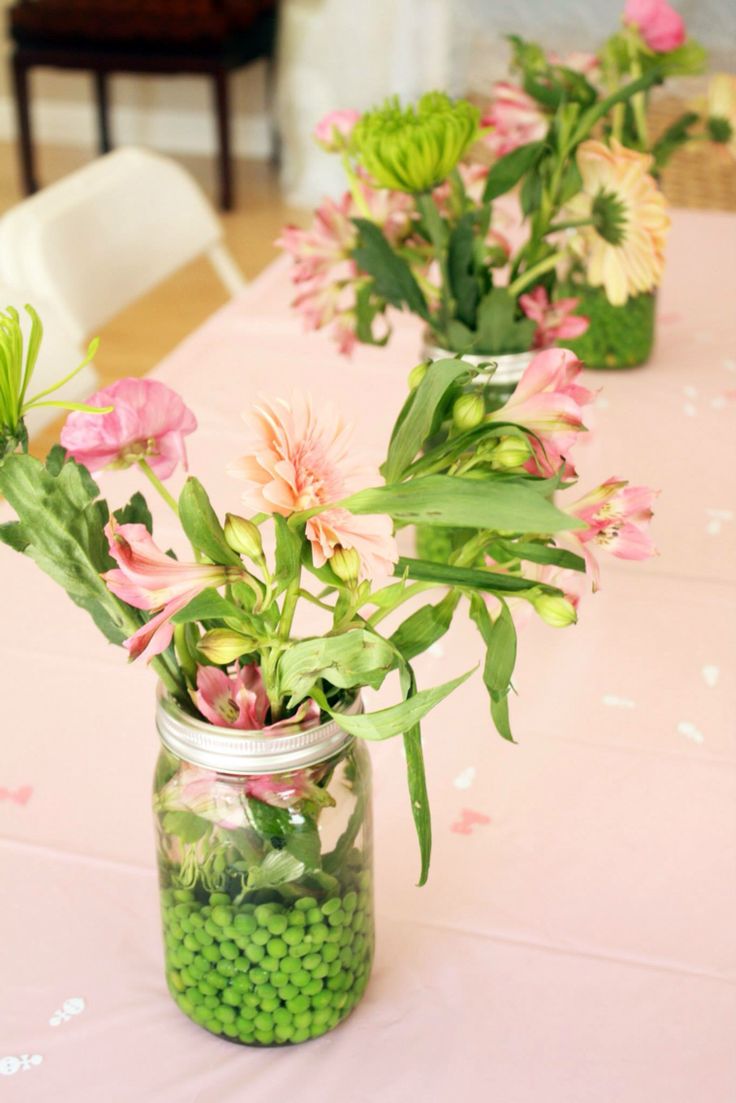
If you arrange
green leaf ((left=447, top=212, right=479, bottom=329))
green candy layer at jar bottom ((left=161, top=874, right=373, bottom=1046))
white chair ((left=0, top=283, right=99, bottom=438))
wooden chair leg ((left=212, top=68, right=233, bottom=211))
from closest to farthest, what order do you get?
green candy layer at jar bottom ((left=161, top=874, right=373, bottom=1046)) → green leaf ((left=447, top=212, right=479, bottom=329)) → white chair ((left=0, top=283, right=99, bottom=438)) → wooden chair leg ((left=212, top=68, right=233, bottom=211))

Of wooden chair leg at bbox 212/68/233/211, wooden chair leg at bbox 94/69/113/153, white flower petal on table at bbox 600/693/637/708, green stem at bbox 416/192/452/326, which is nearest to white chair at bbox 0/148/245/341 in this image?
green stem at bbox 416/192/452/326

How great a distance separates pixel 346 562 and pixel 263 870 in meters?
0.16

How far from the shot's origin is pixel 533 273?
113 centimetres

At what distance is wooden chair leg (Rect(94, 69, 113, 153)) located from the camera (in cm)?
466

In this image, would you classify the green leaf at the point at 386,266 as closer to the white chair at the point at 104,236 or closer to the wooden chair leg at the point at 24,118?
the white chair at the point at 104,236

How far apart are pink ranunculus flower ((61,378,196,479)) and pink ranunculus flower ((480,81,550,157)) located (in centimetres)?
76

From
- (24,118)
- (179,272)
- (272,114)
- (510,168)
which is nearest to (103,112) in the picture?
(24,118)

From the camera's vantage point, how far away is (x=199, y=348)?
1.58 m

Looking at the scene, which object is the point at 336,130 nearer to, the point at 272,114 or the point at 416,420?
the point at 416,420

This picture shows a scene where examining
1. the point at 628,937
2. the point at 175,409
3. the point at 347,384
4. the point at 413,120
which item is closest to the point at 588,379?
the point at 347,384

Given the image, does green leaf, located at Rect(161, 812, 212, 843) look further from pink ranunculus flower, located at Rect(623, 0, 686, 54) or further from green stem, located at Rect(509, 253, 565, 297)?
pink ranunculus flower, located at Rect(623, 0, 686, 54)

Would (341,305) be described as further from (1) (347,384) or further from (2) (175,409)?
(2) (175,409)

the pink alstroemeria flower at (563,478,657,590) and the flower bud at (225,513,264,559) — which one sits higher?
the flower bud at (225,513,264,559)

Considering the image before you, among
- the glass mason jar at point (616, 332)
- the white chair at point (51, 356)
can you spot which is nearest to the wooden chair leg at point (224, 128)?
the white chair at point (51, 356)
